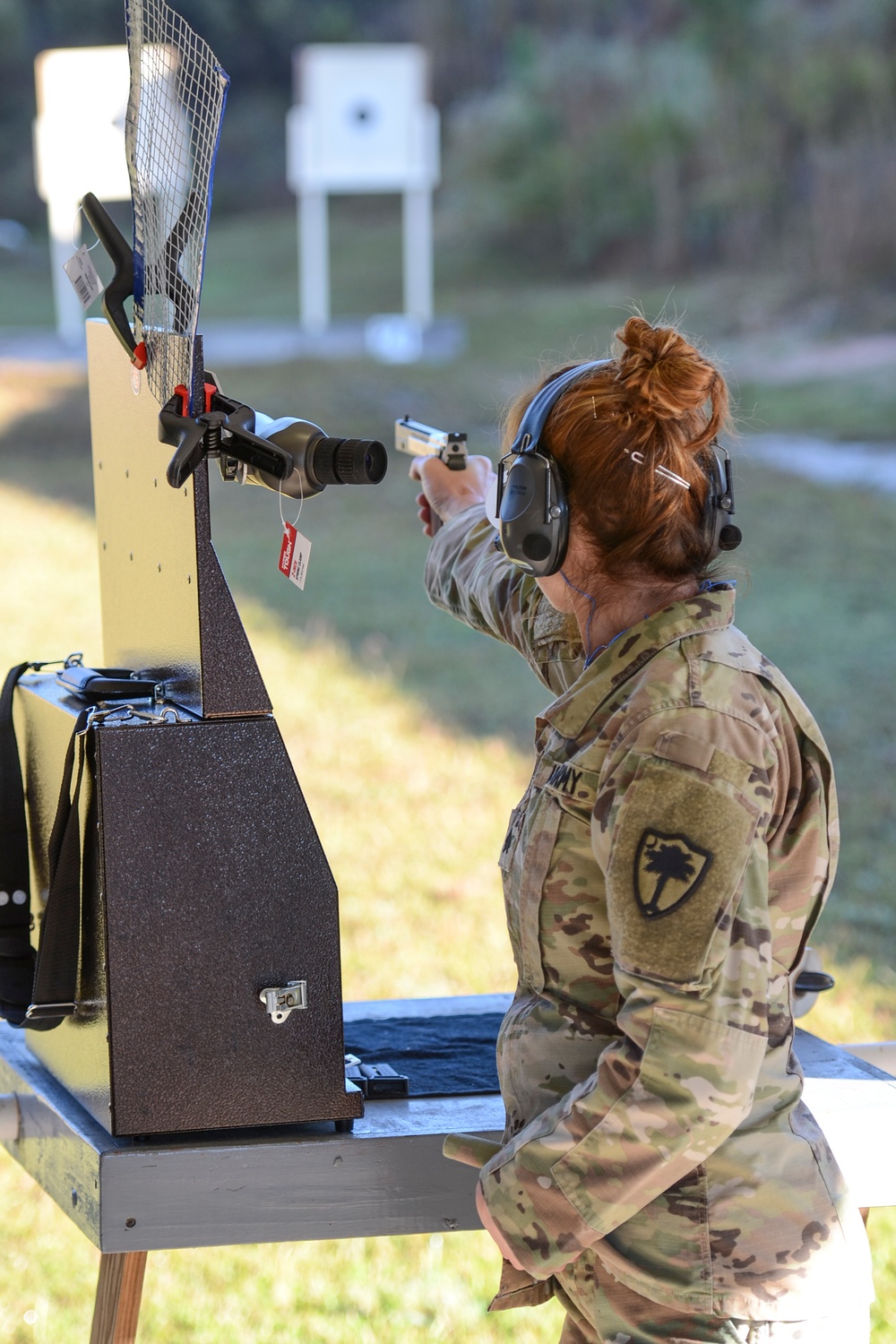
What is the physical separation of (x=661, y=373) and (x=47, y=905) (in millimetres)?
656

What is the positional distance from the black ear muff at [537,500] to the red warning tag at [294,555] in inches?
6.9

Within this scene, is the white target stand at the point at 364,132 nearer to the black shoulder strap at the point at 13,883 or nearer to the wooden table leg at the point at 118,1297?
the black shoulder strap at the point at 13,883

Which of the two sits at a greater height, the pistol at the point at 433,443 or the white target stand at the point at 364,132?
the white target stand at the point at 364,132

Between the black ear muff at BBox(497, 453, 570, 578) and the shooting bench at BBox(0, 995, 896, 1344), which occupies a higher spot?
the black ear muff at BBox(497, 453, 570, 578)

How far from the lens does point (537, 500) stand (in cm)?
110

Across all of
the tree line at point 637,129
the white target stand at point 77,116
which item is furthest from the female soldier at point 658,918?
the tree line at point 637,129

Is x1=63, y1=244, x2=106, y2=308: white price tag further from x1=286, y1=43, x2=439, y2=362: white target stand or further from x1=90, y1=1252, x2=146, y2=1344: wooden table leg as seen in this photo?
x1=286, y1=43, x2=439, y2=362: white target stand

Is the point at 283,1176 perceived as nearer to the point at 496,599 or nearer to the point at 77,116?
the point at 496,599

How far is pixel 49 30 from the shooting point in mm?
21938

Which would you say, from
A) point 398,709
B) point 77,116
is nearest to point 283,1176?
point 398,709

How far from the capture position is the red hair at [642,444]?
1.09 meters

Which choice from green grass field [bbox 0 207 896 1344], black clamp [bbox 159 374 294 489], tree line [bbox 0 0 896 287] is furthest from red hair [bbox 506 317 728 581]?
tree line [bbox 0 0 896 287]

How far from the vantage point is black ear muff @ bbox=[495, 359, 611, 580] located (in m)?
1.10

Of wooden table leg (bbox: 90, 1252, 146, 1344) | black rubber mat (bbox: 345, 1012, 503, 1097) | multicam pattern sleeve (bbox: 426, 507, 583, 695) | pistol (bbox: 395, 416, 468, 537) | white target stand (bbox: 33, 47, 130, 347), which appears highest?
white target stand (bbox: 33, 47, 130, 347)
